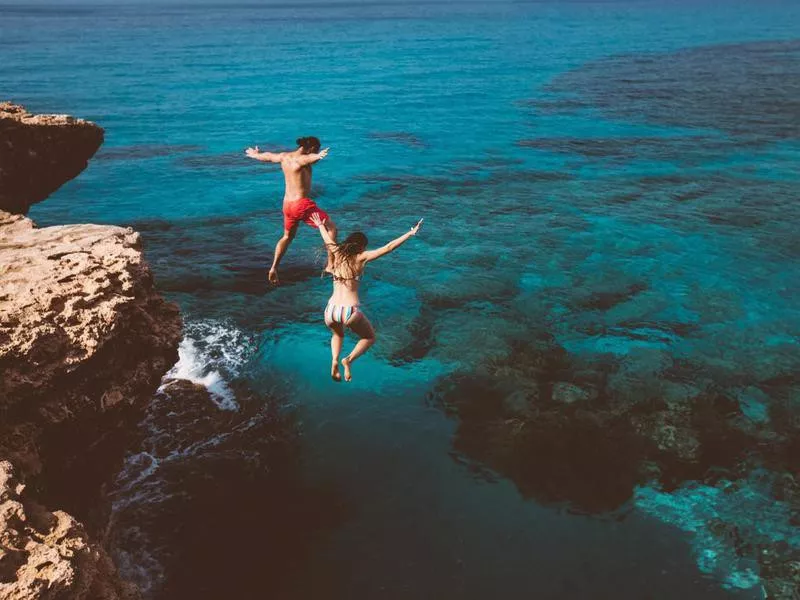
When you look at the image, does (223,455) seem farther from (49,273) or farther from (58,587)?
(58,587)

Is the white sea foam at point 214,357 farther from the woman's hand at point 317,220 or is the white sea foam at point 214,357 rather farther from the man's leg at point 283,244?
the woman's hand at point 317,220

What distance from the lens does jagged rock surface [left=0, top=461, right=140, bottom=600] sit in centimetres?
500

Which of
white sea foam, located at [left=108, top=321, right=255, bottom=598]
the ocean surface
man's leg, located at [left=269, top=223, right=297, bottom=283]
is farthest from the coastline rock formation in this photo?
the ocean surface

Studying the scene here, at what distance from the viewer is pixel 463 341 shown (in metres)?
15.5

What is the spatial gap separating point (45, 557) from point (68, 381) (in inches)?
95.1

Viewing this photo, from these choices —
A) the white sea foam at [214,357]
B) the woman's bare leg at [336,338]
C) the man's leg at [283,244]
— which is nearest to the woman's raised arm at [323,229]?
the man's leg at [283,244]

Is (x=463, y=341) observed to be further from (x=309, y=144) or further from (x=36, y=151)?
(x=36, y=151)

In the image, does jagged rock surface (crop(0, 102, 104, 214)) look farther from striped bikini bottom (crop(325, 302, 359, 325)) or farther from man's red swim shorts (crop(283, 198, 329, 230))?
striped bikini bottom (crop(325, 302, 359, 325))

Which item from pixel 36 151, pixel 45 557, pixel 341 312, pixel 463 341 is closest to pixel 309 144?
pixel 341 312

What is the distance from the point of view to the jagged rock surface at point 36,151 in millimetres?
12727

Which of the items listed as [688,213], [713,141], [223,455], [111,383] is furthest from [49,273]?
[713,141]

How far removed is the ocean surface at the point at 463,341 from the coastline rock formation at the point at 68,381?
116 inches

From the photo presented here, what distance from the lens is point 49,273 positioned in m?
7.67

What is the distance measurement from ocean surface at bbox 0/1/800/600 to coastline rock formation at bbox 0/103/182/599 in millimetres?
2940
